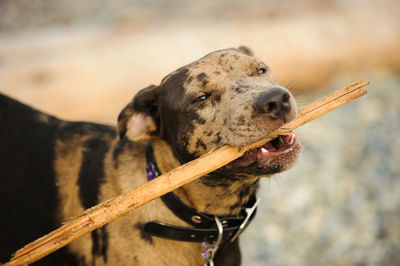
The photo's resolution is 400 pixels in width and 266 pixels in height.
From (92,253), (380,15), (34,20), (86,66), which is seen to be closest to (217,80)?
(92,253)

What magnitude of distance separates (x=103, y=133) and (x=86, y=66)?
3.81 metres

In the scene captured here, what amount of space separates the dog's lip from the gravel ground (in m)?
1.72

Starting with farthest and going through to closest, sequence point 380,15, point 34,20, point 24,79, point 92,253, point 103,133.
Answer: point 34,20 → point 380,15 → point 24,79 → point 103,133 → point 92,253

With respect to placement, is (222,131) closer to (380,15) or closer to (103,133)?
(103,133)

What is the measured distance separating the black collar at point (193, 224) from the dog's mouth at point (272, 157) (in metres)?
0.46

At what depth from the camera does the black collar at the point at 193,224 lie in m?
2.48

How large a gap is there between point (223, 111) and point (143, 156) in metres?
0.76

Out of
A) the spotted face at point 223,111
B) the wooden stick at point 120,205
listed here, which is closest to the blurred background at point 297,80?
the spotted face at point 223,111

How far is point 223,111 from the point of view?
8.02ft

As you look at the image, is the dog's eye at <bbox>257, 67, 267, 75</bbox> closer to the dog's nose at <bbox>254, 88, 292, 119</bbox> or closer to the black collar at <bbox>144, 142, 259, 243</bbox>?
the dog's nose at <bbox>254, 88, 292, 119</bbox>

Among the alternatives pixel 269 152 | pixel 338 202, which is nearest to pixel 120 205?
pixel 269 152

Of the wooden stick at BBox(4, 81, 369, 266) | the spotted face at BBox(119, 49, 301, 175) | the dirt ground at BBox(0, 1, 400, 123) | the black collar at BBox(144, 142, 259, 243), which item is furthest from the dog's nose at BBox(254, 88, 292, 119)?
the dirt ground at BBox(0, 1, 400, 123)

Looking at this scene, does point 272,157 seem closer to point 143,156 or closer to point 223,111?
point 223,111

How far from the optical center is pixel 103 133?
3.09m
